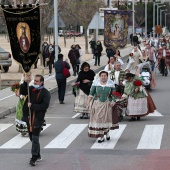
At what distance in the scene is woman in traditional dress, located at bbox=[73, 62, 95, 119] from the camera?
19098mm

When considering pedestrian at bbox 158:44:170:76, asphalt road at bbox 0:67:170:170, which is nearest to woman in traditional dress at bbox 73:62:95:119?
asphalt road at bbox 0:67:170:170

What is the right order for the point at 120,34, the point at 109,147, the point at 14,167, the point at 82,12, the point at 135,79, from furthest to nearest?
the point at 82,12
the point at 120,34
the point at 135,79
the point at 109,147
the point at 14,167

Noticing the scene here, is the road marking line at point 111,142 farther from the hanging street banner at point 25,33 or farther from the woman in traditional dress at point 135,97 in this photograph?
the hanging street banner at point 25,33

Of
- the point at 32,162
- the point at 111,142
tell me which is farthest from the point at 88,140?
the point at 32,162

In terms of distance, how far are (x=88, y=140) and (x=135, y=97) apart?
3.60 metres

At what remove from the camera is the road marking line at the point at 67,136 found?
585 inches

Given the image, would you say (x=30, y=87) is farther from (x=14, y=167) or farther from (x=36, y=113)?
(x=14, y=167)

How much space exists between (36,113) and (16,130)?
4337 millimetres

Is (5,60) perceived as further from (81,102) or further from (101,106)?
(101,106)

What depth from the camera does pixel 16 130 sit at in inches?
669

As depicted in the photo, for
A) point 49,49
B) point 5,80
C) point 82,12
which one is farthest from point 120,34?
point 82,12

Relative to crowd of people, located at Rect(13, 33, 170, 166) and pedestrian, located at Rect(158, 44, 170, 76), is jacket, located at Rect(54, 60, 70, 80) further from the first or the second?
pedestrian, located at Rect(158, 44, 170, 76)

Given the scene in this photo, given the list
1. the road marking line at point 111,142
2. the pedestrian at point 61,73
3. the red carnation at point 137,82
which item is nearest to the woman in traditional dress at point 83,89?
the red carnation at point 137,82

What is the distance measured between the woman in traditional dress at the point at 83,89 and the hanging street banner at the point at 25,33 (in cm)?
485
